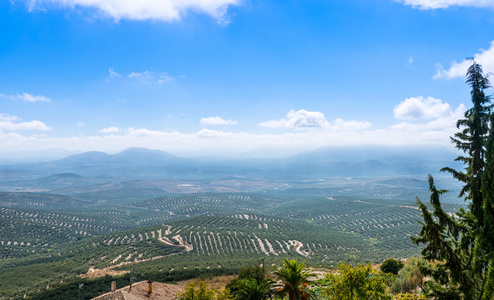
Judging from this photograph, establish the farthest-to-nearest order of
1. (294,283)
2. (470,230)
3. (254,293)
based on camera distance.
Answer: (254,293) < (294,283) < (470,230)

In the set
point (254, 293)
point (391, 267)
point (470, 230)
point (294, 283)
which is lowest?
point (391, 267)

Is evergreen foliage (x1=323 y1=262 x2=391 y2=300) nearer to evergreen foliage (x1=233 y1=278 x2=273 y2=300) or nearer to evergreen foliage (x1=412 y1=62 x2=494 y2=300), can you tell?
evergreen foliage (x1=412 y1=62 x2=494 y2=300)

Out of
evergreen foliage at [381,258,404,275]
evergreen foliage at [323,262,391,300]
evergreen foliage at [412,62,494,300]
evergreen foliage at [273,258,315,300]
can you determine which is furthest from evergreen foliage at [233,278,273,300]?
evergreen foliage at [381,258,404,275]

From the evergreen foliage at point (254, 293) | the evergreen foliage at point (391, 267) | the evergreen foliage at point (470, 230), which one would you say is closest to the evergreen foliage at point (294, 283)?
the evergreen foliage at point (254, 293)

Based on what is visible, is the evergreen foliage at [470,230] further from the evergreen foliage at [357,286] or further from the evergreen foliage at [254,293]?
the evergreen foliage at [254,293]

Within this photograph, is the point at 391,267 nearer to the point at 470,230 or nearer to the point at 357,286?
the point at 357,286

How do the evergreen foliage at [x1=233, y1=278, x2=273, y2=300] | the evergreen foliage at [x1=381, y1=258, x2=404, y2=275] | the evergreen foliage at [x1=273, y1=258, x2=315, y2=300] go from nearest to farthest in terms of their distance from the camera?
the evergreen foliage at [x1=273, y1=258, x2=315, y2=300] → the evergreen foliage at [x1=233, y1=278, x2=273, y2=300] → the evergreen foliage at [x1=381, y1=258, x2=404, y2=275]

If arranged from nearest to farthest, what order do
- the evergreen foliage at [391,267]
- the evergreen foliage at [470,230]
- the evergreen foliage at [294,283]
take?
1. the evergreen foliage at [470,230]
2. the evergreen foliage at [294,283]
3. the evergreen foliage at [391,267]

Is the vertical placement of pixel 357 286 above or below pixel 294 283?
above

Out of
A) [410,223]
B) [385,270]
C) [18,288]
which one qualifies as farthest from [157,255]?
[410,223]

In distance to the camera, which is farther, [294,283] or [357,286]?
[294,283]

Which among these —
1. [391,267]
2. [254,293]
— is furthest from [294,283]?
[391,267]
